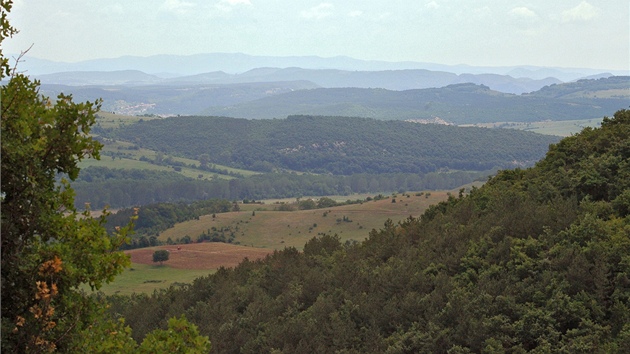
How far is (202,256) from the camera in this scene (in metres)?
83.8

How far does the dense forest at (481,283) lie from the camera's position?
65.5 ft

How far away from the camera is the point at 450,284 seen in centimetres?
2416

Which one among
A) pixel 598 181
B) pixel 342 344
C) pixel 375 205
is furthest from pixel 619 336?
pixel 375 205

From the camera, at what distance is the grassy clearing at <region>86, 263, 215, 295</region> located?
6938cm

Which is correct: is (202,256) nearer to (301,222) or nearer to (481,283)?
(301,222)

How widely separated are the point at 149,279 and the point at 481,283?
55923 millimetres

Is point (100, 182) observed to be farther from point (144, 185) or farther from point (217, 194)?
point (217, 194)

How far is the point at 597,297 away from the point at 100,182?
593 ft

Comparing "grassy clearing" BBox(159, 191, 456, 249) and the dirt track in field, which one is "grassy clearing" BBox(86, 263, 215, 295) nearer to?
the dirt track in field

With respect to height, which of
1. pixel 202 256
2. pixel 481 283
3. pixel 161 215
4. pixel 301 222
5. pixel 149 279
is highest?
pixel 481 283

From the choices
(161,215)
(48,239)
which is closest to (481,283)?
(48,239)

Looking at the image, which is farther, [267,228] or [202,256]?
[267,228]

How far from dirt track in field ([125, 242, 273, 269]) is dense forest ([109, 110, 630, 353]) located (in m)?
39.6

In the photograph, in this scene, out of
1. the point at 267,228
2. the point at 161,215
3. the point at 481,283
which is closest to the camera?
the point at 481,283
